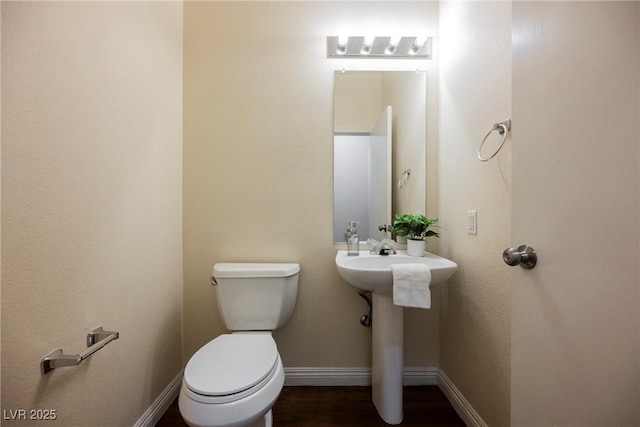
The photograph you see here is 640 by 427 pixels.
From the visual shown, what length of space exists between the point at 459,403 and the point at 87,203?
1882 mm

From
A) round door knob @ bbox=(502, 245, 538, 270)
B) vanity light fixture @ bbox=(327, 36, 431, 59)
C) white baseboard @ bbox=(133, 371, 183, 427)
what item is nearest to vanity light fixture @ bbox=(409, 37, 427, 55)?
vanity light fixture @ bbox=(327, 36, 431, 59)

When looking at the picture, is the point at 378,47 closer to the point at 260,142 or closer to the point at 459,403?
the point at 260,142

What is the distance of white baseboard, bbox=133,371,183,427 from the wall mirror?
1.23 m

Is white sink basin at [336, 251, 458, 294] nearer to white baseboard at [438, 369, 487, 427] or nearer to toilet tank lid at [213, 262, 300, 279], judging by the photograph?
toilet tank lid at [213, 262, 300, 279]

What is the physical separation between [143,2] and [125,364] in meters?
1.64

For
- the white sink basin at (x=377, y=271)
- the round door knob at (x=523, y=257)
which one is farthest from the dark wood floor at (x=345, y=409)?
the round door knob at (x=523, y=257)

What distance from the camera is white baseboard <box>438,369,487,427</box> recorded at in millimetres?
1180

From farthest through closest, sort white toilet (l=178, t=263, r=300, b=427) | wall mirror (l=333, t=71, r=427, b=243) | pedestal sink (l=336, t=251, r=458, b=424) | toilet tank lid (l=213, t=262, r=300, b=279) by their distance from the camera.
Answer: wall mirror (l=333, t=71, r=427, b=243), toilet tank lid (l=213, t=262, r=300, b=279), pedestal sink (l=336, t=251, r=458, b=424), white toilet (l=178, t=263, r=300, b=427)

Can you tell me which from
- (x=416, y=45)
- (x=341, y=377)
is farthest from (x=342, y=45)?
(x=341, y=377)

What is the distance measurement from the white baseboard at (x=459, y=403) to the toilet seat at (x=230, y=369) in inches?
38.2

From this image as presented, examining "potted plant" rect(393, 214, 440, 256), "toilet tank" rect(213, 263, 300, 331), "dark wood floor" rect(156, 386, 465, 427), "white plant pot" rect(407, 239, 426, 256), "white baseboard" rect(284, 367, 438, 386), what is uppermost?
"potted plant" rect(393, 214, 440, 256)

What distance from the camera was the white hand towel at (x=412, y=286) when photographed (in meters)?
1.10

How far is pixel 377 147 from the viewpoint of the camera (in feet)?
5.25

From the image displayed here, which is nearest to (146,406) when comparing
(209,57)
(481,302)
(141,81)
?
(141,81)
